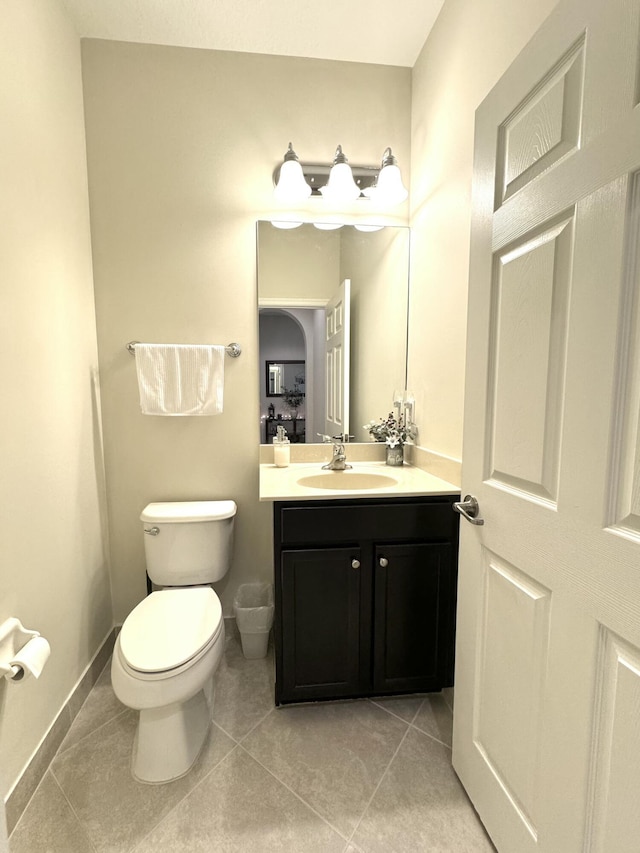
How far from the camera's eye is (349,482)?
1.81 meters

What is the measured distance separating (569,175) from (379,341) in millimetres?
1274

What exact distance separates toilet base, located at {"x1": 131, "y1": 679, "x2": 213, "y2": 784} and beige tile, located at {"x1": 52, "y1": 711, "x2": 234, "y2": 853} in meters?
0.02

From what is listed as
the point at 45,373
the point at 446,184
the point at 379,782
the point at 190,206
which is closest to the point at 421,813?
the point at 379,782

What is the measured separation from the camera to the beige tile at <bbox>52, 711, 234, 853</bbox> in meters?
1.15

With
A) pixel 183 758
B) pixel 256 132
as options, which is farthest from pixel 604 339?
pixel 256 132

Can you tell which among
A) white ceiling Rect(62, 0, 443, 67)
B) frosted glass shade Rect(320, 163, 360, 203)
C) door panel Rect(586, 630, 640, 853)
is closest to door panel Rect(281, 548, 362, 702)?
door panel Rect(586, 630, 640, 853)

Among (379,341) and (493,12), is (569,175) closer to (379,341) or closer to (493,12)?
(493,12)

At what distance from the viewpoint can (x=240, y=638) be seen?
200 cm

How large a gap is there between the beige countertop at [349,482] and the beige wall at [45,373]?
0.74m

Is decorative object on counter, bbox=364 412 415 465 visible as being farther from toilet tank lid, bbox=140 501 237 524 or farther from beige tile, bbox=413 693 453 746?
beige tile, bbox=413 693 453 746

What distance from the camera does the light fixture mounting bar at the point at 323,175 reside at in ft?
6.12

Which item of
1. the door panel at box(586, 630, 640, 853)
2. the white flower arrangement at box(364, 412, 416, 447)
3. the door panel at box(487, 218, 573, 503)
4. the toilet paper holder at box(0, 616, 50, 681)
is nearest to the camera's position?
the door panel at box(586, 630, 640, 853)

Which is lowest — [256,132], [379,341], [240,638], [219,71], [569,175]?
[240,638]

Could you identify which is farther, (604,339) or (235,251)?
(235,251)
